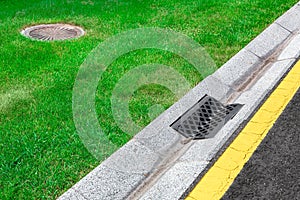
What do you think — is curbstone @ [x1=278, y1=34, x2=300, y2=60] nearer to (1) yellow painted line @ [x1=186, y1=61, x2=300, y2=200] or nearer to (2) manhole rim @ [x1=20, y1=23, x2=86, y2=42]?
(1) yellow painted line @ [x1=186, y1=61, x2=300, y2=200]

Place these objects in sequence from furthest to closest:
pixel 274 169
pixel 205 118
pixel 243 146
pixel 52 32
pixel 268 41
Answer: pixel 52 32 → pixel 268 41 → pixel 205 118 → pixel 243 146 → pixel 274 169

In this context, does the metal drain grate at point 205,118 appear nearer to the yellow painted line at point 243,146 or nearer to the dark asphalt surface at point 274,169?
the yellow painted line at point 243,146

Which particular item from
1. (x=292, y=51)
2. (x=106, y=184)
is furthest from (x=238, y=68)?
(x=106, y=184)

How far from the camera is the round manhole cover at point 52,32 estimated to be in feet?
16.9

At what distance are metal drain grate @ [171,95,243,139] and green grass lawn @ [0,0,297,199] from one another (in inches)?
8.4

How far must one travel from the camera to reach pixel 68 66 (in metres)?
4.31

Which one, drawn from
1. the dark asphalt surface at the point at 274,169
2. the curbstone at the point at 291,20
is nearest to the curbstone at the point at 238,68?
the dark asphalt surface at the point at 274,169

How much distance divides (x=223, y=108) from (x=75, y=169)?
4.51 ft

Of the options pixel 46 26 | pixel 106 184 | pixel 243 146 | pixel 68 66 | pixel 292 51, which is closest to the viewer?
pixel 106 184

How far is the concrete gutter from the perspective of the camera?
2760 millimetres

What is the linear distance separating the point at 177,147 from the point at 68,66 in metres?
1.56

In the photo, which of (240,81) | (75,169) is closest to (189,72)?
(240,81)

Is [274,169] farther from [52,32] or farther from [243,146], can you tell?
[52,32]

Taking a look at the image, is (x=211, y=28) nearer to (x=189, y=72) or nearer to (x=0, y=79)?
(x=189, y=72)
